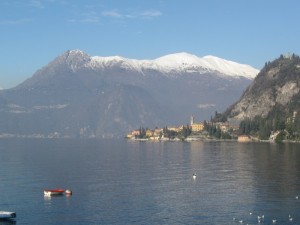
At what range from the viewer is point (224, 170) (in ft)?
411

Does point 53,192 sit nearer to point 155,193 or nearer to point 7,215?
point 155,193

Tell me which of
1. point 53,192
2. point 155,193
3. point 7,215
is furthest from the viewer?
point 155,193

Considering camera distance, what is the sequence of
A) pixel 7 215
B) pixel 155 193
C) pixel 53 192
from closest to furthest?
1. pixel 7 215
2. pixel 53 192
3. pixel 155 193

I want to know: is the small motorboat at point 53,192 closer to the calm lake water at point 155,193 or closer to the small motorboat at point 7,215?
the calm lake water at point 155,193

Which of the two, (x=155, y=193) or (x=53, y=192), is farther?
(x=155, y=193)

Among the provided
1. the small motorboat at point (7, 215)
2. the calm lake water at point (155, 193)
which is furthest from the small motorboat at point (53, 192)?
the small motorboat at point (7, 215)

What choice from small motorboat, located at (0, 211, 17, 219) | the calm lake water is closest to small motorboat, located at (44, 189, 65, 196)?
the calm lake water

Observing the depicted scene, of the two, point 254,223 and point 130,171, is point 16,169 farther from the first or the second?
point 254,223

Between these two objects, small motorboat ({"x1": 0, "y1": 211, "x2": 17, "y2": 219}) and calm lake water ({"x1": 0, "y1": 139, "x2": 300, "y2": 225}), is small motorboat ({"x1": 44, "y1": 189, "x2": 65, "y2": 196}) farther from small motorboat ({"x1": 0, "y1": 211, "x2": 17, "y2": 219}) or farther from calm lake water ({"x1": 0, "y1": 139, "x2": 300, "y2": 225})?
small motorboat ({"x1": 0, "y1": 211, "x2": 17, "y2": 219})

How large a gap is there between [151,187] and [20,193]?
22758 mm

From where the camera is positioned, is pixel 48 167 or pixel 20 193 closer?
pixel 20 193

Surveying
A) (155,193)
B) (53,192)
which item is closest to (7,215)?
(53,192)

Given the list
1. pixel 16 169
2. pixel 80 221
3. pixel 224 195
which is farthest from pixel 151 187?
pixel 16 169

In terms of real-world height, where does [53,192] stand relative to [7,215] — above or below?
above
